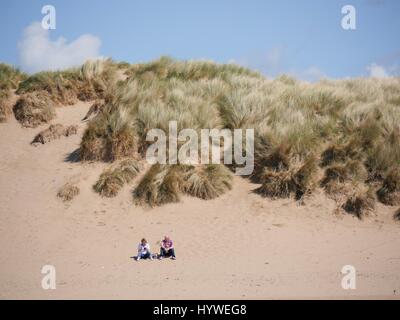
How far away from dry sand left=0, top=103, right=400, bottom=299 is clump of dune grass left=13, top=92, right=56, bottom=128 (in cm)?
177

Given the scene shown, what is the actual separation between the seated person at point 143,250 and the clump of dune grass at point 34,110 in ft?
23.2

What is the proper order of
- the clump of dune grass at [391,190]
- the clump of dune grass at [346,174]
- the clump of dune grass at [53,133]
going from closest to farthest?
1. the clump of dune grass at [391,190]
2. the clump of dune grass at [346,174]
3. the clump of dune grass at [53,133]

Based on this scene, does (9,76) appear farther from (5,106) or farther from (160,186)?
(160,186)

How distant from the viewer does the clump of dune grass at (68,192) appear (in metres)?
12.1

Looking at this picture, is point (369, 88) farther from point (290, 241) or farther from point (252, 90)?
point (290, 241)

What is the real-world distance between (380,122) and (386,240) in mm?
3752

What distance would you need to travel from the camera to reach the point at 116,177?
12.2 meters

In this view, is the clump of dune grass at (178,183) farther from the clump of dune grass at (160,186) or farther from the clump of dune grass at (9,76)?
the clump of dune grass at (9,76)

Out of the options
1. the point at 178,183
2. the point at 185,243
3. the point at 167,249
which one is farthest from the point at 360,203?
the point at 167,249

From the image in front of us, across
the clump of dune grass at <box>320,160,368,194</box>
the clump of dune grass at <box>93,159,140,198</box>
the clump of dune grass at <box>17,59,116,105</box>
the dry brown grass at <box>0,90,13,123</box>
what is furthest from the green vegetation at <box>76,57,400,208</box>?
the dry brown grass at <box>0,90,13,123</box>

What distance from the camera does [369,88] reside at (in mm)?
16906

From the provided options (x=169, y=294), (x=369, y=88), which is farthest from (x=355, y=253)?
(x=369, y=88)

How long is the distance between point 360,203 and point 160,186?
431 cm

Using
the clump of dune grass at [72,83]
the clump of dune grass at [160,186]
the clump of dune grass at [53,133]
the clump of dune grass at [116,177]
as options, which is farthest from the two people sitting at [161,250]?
the clump of dune grass at [72,83]
